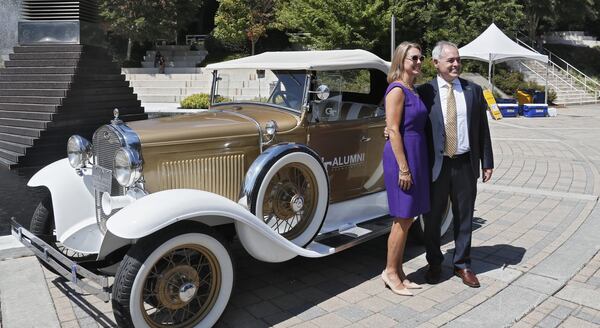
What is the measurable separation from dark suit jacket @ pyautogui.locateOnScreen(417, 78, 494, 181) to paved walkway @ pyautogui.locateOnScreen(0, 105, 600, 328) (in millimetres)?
999

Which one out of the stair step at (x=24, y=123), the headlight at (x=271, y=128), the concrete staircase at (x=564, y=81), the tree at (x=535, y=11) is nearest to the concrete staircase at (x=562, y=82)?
the concrete staircase at (x=564, y=81)

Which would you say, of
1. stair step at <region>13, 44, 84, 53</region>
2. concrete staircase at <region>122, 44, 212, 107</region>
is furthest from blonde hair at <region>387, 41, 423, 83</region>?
concrete staircase at <region>122, 44, 212, 107</region>

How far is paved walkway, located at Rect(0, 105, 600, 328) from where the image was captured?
3588 mm

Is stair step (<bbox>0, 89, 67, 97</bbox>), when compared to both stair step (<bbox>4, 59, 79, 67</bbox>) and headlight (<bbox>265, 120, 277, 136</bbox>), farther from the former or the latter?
headlight (<bbox>265, 120, 277, 136</bbox>)

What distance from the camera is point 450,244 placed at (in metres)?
5.20

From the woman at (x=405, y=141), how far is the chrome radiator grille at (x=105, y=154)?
200 cm

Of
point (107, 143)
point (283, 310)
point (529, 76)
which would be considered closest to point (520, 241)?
point (283, 310)

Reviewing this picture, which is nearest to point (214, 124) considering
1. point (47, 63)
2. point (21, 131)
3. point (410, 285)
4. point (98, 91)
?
point (410, 285)

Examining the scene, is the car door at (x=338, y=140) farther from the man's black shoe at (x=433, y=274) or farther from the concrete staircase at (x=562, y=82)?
the concrete staircase at (x=562, y=82)

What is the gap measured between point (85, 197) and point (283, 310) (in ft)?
6.27

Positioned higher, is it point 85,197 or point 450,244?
point 85,197

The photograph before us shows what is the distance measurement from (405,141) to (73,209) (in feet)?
8.94

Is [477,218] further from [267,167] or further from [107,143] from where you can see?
[107,143]

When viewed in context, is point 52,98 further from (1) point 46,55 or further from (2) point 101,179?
(2) point 101,179
